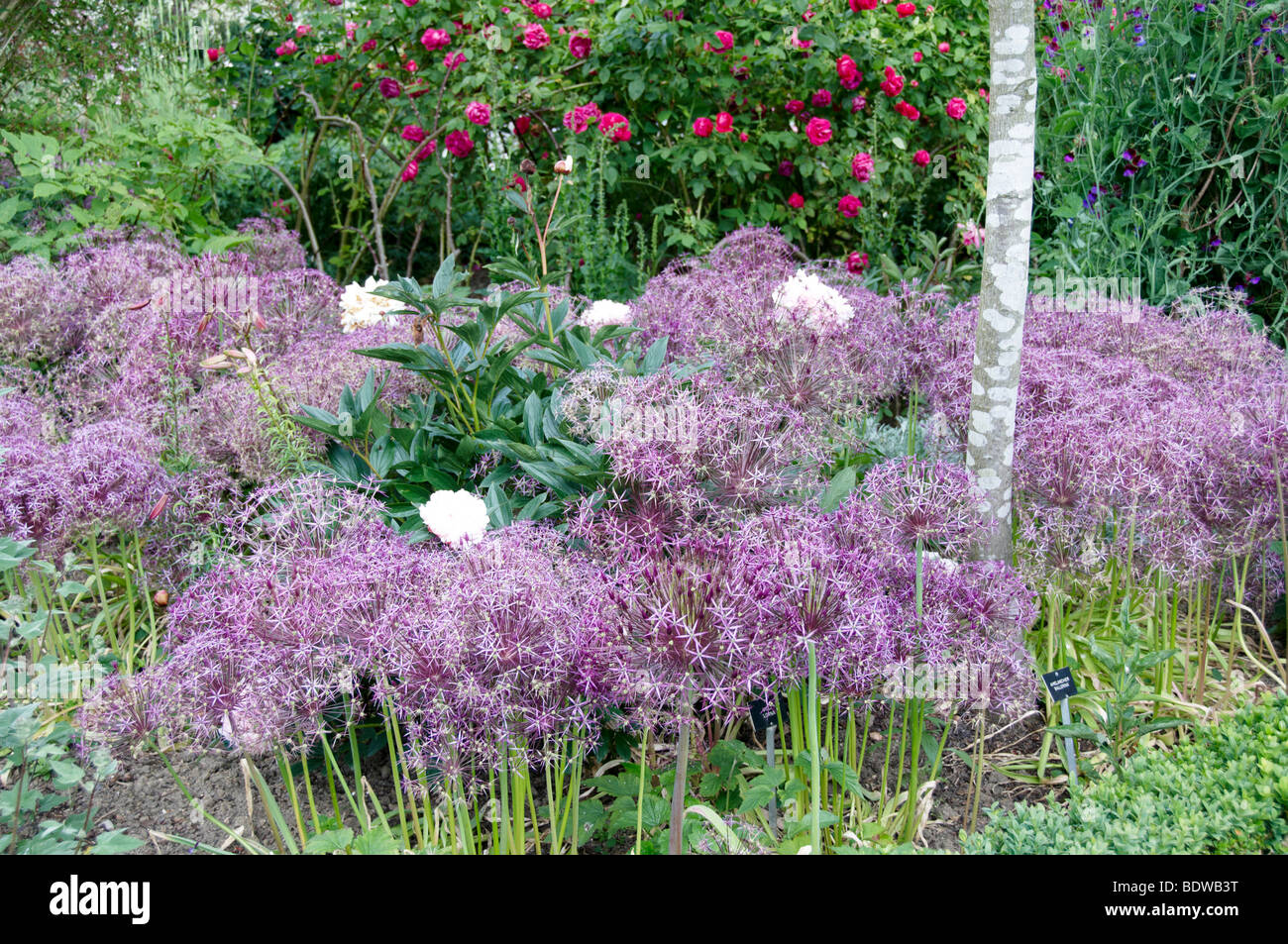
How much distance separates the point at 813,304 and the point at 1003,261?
0.50m

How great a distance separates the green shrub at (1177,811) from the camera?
5.79 feet

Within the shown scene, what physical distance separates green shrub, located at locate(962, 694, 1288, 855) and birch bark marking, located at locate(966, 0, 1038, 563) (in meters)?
0.63

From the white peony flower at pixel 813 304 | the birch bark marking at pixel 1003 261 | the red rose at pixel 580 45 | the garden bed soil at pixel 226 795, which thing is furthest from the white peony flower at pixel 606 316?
the red rose at pixel 580 45

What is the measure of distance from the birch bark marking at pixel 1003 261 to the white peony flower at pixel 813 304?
1.22ft

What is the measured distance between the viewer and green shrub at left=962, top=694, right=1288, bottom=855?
5.79ft

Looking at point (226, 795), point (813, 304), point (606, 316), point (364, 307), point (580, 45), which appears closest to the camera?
point (226, 795)

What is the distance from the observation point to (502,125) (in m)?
5.53

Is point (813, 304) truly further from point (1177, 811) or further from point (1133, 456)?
point (1177, 811)

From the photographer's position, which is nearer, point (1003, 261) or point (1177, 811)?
point (1177, 811)

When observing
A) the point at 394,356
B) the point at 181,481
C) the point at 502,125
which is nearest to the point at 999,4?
the point at 394,356

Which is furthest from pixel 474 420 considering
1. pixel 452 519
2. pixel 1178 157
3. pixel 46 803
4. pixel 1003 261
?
pixel 1178 157

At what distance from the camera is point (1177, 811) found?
1842mm

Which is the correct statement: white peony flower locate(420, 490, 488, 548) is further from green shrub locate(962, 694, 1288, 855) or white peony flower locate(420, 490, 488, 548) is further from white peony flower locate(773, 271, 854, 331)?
green shrub locate(962, 694, 1288, 855)

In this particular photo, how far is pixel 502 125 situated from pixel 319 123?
4.24 feet
